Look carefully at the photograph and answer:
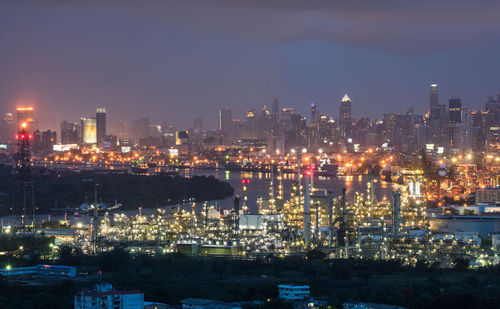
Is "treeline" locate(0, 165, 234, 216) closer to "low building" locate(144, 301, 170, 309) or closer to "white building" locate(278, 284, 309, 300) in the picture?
"white building" locate(278, 284, 309, 300)

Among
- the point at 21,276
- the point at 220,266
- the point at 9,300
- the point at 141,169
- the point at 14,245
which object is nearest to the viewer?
the point at 9,300

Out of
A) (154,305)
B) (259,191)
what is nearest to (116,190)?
(259,191)

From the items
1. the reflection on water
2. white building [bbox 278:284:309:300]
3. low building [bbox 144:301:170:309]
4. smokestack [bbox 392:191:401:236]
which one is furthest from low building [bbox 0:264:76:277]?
the reflection on water

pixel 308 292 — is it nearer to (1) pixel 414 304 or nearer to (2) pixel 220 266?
(1) pixel 414 304

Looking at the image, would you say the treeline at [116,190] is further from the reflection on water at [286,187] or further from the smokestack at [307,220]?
→ the smokestack at [307,220]

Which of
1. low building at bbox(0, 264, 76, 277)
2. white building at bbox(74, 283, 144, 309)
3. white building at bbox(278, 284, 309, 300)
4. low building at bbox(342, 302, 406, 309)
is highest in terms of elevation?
white building at bbox(74, 283, 144, 309)

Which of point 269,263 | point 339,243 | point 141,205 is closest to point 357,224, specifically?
point 339,243

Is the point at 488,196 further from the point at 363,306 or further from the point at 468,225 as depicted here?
the point at 363,306
